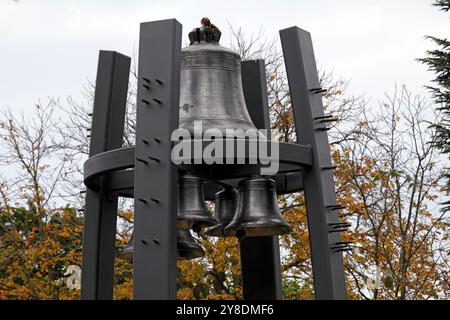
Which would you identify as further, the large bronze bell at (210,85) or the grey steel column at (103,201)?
the grey steel column at (103,201)

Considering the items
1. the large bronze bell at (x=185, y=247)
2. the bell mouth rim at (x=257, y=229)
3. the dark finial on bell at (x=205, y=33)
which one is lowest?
the large bronze bell at (x=185, y=247)

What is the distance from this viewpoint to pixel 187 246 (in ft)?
23.6

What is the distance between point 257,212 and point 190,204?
54cm

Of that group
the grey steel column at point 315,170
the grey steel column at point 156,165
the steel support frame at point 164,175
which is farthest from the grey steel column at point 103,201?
the grey steel column at point 315,170

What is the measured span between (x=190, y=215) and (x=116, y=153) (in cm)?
72

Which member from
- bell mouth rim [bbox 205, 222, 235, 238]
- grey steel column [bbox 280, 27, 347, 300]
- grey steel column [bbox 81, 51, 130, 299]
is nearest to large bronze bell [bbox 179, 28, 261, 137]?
grey steel column [bbox 280, 27, 347, 300]

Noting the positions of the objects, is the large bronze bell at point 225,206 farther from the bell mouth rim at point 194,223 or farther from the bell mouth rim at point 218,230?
the bell mouth rim at point 194,223

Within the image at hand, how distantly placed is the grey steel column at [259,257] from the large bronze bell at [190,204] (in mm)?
1087

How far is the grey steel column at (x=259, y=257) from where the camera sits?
25.8ft

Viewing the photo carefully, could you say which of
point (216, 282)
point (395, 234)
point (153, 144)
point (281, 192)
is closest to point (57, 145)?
point (216, 282)

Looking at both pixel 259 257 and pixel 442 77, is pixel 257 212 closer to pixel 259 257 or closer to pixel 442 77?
pixel 259 257

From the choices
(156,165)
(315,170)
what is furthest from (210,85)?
(156,165)

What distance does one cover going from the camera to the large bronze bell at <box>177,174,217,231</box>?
6789mm
